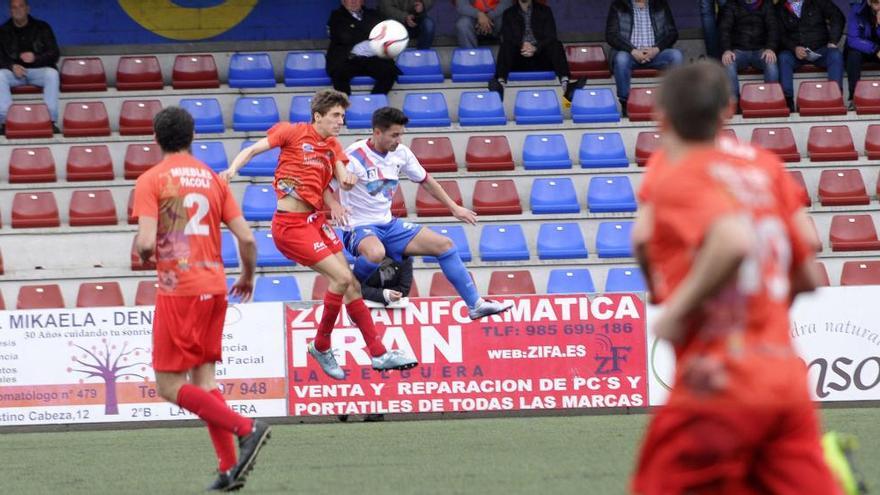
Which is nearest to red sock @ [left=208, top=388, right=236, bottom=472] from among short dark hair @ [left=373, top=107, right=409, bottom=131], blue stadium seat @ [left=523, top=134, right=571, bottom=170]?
short dark hair @ [left=373, top=107, right=409, bottom=131]

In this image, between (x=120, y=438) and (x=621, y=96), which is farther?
(x=621, y=96)

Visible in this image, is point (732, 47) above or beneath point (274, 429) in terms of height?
above

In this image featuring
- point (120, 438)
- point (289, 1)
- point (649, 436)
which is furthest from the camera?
point (289, 1)

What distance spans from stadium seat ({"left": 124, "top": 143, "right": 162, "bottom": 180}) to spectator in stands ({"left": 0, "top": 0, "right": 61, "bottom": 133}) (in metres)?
1.10

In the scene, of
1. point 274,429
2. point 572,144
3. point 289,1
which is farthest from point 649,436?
point 289,1

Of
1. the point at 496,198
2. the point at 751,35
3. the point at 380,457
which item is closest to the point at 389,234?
the point at 380,457

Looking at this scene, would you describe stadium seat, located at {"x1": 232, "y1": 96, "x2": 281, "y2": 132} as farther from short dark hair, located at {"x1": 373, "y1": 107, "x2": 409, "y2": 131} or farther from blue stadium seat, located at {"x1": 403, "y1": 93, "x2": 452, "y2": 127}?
short dark hair, located at {"x1": 373, "y1": 107, "x2": 409, "y2": 131}

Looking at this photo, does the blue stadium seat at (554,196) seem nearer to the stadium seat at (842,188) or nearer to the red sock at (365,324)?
the stadium seat at (842,188)

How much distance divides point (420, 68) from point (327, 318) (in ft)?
24.4

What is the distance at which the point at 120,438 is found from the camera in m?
11.6

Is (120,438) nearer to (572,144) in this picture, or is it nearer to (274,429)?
(274,429)

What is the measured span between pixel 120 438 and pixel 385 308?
2568mm

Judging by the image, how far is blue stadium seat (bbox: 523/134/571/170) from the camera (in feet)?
54.7

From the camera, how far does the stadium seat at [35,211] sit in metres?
16.0
